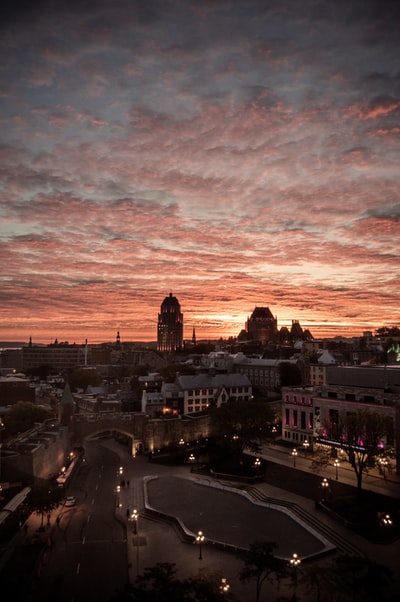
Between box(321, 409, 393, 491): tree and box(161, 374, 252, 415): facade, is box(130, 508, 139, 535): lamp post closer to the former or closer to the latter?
box(321, 409, 393, 491): tree

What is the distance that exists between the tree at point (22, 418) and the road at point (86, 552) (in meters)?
29.7

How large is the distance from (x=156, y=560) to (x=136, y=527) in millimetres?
6779

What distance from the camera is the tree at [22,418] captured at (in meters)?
84.1

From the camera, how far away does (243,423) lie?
67688 millimetres

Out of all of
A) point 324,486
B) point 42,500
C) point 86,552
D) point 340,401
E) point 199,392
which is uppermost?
point 340,401

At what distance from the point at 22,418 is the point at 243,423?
45.4 m

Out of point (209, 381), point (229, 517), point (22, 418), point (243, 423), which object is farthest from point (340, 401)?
point (22, 418)

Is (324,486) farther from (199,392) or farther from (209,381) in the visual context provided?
(209,381)

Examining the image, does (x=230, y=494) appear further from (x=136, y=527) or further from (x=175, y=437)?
(x=175, y=437)

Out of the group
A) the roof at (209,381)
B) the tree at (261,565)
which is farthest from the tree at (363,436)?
the roof at (209,381)

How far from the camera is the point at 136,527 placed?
43031 millimetres

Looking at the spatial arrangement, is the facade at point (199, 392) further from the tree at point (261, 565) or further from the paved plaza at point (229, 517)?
the tree at point (261, 565)

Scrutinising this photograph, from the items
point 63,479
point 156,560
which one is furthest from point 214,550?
point 63,479

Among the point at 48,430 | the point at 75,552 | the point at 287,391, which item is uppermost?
the point at 287,391
